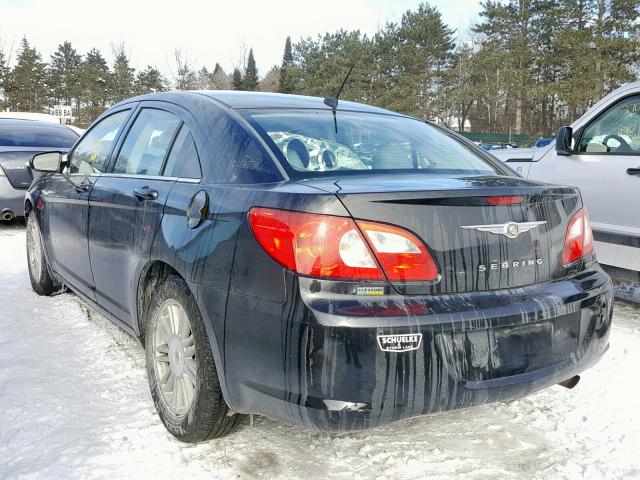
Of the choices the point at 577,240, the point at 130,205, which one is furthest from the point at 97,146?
the point at 577,240

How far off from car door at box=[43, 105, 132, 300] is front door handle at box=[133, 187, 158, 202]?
77 centimetres

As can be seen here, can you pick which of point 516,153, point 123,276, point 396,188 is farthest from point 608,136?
point 123,276

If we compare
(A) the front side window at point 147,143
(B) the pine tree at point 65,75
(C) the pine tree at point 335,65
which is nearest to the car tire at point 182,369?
(A) the front side window at point 147,143

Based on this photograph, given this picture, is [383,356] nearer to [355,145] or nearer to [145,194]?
[355,145]

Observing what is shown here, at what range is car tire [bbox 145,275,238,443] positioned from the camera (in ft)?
7.82

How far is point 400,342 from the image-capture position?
76.5 inches

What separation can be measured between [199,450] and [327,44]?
56561 mm

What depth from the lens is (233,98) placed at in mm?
3041

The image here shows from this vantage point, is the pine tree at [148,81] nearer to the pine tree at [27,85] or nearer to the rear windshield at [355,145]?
the pine tree at [27,85]

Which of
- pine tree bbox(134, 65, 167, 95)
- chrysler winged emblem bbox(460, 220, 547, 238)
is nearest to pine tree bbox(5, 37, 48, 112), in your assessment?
pine tree bbox(134, 65, 167, 95)

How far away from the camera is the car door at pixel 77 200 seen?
3.66 m

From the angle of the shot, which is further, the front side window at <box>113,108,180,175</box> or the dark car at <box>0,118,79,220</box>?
the dark car at <box>0,118,79,220</box>

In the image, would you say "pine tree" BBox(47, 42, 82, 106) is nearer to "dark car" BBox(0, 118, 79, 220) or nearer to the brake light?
"dark car" BBox(0, 118, 79, 220)

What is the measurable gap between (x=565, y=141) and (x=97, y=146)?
3.57 m
